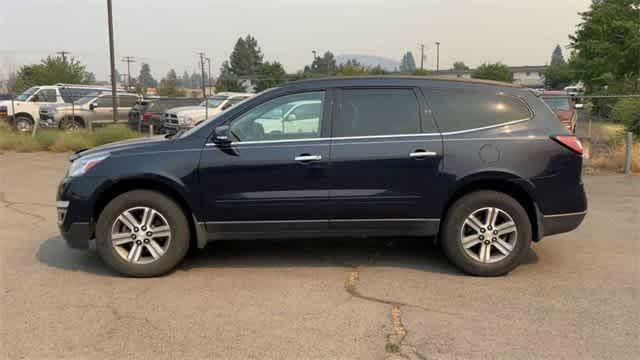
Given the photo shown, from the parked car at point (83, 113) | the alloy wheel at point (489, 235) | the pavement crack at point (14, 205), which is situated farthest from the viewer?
the parked car at point (83, 113)

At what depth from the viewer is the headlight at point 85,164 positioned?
16.6 feet

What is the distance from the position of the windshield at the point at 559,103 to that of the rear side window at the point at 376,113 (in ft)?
45.9

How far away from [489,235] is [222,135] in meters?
2.59

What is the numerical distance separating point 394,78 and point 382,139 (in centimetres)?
69

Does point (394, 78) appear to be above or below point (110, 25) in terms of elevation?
below

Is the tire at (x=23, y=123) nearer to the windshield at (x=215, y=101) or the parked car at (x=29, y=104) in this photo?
the parked car at (x=29, y=104)

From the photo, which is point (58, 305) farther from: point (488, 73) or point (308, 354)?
point (488, 73)

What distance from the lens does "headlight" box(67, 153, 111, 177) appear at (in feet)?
16.6

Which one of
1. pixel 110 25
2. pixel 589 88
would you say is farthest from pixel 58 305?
pixel 589 88

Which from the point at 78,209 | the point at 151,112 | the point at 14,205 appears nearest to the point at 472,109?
the point at 78,209

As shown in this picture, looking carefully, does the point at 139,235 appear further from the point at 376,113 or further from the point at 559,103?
the point at 559,103

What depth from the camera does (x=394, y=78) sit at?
5.36 m

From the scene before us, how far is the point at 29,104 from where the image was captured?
69.6 feet

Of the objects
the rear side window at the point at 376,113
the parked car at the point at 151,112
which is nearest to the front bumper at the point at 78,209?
the rear side window at the point at 376,113
